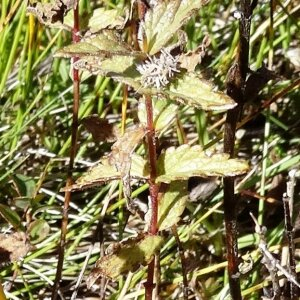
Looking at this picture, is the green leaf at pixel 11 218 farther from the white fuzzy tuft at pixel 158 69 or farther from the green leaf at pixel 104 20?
the white fuzzy tuft at pixel 158 69

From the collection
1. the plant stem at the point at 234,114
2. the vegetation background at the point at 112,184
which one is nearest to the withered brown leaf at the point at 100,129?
the vegetation background at the point at 112,184

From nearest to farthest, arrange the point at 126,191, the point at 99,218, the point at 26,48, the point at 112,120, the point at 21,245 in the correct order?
the point at 126,191 → the point at 21,245 → the point at 99,218 → the point at 26,48 → the point at 112,120

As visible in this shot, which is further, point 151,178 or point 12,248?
point 12,248

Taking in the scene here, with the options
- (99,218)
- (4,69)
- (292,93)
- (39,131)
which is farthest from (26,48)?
(292,93)

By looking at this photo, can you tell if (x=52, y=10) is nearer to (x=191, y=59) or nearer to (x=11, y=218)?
(x=191, y=59)

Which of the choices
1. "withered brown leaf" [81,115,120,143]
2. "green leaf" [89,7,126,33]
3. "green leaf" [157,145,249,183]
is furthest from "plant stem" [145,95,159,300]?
"green leaf" [89,7,126,33]

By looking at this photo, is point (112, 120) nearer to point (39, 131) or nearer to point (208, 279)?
point (39, 131)

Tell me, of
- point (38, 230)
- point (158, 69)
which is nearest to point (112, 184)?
point (38, 230)
